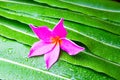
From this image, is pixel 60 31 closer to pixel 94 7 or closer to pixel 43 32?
pixel 43 32

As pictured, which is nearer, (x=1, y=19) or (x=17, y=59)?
(x=17, y=59)

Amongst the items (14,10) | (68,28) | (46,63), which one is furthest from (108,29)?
(14,10)

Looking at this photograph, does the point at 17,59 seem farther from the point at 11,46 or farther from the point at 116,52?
the point at 116,52

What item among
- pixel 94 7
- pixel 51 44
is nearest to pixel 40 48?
pixel 51 44

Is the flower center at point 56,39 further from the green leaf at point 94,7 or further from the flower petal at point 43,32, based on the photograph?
the green leaf at point 94,7

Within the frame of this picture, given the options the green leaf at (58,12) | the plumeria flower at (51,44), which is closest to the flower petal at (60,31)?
the plumeria flower at (51,44)
